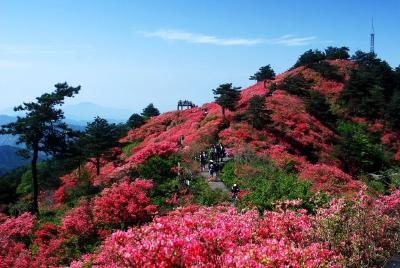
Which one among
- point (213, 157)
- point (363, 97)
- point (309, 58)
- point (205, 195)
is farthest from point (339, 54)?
point (205, 195)

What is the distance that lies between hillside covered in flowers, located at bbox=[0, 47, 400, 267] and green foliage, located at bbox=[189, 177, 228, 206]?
10cm

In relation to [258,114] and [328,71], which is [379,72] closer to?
[328,71]

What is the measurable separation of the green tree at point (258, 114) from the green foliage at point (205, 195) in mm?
14623

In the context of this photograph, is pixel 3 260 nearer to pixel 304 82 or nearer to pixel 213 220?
pixel 213 220

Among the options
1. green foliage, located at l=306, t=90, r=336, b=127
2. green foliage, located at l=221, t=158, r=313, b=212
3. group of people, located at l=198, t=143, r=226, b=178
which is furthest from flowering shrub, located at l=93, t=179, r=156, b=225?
green foliage, located at l=306, t=90, r=336, b=127

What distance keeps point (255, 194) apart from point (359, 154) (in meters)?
23.1

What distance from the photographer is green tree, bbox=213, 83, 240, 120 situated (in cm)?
4222

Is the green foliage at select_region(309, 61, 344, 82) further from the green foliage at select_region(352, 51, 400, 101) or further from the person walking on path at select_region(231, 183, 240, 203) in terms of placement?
the person walking on path at select_region(231, 183, 240, 203)

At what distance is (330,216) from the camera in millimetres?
11758

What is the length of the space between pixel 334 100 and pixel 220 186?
33448 mm

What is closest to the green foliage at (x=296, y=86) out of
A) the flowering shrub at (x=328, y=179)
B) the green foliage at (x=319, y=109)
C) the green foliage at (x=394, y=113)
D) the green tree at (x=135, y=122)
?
the green foliage at (x=319, y=109)

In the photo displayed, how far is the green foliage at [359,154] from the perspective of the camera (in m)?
40.4

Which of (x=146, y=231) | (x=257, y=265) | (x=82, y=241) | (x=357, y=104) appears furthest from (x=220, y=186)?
(x=357, y=104)

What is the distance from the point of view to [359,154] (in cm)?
4116
